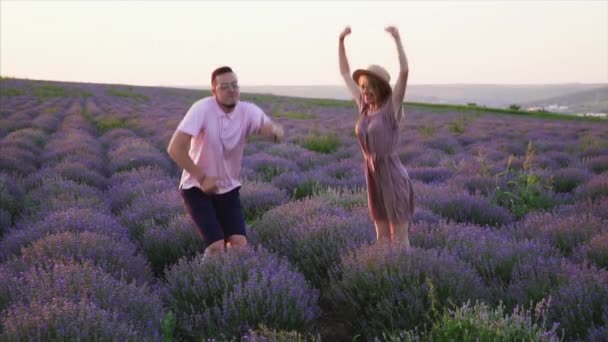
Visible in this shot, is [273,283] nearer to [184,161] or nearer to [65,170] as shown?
[184,161]

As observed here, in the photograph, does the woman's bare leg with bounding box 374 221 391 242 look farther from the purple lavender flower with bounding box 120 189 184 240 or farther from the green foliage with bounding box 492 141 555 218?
the green foliage with bounding box 492 141 555 218

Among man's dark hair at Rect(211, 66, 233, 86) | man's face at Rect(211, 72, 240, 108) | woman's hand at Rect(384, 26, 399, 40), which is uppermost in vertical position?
woman's hand at Rect(384, 26, 399, 40)

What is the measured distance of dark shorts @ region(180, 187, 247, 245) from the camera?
3359 millimetres

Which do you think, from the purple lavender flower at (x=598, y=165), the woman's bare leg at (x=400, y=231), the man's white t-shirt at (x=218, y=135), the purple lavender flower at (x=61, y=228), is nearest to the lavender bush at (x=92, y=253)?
the purple lavender flower at (x=61, y=228)

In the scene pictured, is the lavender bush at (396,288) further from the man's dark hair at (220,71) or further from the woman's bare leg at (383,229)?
the man's dark hair at (220,71)

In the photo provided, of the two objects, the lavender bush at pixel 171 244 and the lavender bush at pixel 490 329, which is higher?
the lavender bush at pixel 490 329

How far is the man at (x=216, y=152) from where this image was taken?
3121 mm

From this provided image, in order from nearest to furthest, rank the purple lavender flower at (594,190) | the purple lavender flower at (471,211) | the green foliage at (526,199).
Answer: the purple lavender flower at (471,211) < the green foliage at (526,199) < the purple lavender flower at (594,190)

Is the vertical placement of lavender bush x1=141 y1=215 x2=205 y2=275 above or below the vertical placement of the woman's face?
below

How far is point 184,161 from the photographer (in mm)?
3064

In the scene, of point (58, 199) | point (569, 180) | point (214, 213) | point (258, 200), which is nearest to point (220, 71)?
point (214, 213)

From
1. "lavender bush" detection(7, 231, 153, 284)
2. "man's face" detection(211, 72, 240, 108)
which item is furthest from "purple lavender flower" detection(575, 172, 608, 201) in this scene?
"lavender bush" detection(7, 231, 153, 284)

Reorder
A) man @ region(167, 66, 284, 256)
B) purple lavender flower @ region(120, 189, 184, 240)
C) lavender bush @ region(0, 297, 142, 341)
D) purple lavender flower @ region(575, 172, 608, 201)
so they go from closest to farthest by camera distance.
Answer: lavender bush @ region(0, 297, 142, 341), man @ region(167, 66, 284, 256), purple lavender flower @ region(120, 189, 184, 240), purple lavender flower @ region(575, 172, 608, 201)

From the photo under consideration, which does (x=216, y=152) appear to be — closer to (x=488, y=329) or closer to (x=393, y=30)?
(x=393, y=30)
